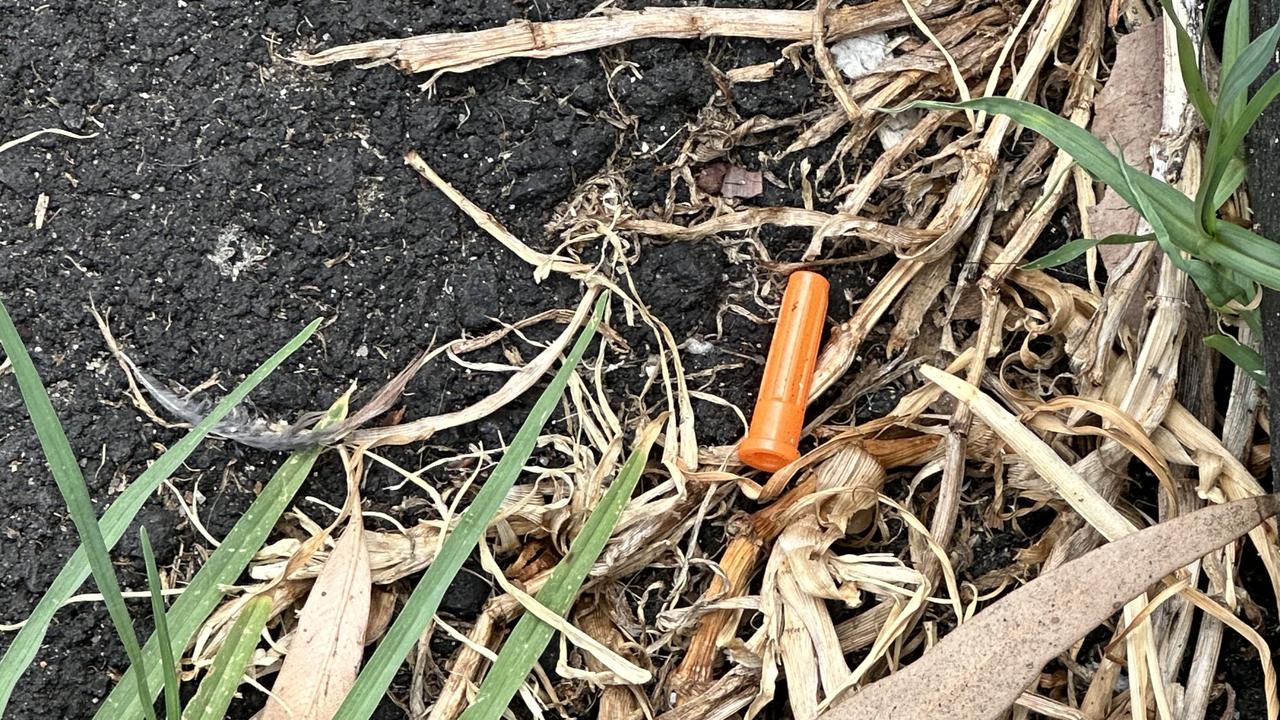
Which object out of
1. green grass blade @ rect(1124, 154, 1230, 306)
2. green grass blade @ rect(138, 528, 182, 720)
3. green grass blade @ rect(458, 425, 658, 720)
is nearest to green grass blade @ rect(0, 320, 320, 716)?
green grass blade @ rect(138, 528, 182, 720)

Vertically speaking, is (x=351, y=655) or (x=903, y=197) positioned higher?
(x=903, y=197)

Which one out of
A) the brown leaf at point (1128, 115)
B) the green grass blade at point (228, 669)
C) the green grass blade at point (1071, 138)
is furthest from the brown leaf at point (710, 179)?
the green grass blade at point (228, 669)

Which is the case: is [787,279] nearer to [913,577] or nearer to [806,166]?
[806,166]

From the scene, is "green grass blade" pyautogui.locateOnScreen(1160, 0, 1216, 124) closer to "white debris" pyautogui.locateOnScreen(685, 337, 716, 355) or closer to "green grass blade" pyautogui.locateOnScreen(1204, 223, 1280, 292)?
"green grass blade" pyautogui.locateOnScreen(1204, 223, 1280, 292)

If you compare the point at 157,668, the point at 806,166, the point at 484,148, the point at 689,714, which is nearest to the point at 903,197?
the point at 806,166

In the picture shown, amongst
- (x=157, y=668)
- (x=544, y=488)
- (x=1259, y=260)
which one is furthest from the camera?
(x=544, y=488)

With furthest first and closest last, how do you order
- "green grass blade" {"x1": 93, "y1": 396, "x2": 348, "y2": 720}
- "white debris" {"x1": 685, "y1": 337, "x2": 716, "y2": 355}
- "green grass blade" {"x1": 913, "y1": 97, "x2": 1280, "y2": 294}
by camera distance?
1. "white debris" {"x1": 685, "y1": 337, "x2": 716, "y2": 355}
2. "green grass blade" {"x1": 93, "y1": 396, "x2": 348, "y2": 720}
3. "green grass blade" {"x1": 913, "y1": 97, "x2": 1280, "y2": 294}
